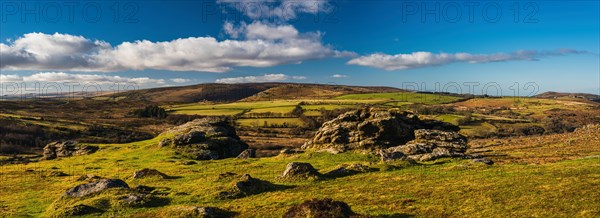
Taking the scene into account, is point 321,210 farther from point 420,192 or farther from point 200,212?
point 420,192

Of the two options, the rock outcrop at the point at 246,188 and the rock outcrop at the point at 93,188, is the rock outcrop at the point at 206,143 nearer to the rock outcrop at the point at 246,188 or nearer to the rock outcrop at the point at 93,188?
the rock outcrop at the point at 93,188

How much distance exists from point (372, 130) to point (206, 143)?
100 feet

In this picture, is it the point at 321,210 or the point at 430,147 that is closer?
the point at 321,210

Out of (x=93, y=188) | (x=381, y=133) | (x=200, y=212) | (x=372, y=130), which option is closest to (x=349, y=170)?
(x=200, y=212)

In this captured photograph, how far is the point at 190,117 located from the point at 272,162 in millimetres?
146987

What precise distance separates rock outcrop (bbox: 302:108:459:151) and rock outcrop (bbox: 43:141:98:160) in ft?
157

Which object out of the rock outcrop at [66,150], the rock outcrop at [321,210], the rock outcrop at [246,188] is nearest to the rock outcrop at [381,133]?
the rock outcrop at [246,188]

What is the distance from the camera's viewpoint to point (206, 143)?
69.4 m

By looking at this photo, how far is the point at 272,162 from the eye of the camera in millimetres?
52219

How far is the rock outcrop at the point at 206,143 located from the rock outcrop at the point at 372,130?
52.8 ft

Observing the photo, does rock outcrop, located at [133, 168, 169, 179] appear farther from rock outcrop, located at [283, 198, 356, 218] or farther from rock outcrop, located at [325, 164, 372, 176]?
rock outcrop, located at [283, 198, 356, 218]

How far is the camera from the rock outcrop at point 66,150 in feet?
259

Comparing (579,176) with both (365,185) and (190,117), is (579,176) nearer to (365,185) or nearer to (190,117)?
(365,185)

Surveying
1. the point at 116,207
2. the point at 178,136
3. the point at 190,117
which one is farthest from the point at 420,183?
the point at 190,117
